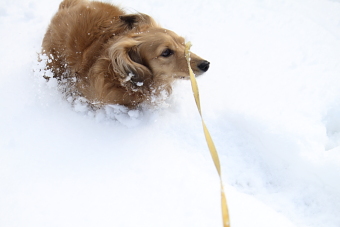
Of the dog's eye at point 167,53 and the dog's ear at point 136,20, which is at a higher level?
the dog's ear at point 136,20

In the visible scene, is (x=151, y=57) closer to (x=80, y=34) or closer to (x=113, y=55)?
(x=113, y=55)

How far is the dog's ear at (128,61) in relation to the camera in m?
2.56

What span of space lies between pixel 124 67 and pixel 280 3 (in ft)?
9.26

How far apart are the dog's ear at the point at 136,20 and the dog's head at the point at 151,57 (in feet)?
0.64

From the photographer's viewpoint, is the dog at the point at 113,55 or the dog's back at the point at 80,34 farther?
the dog's back at the point at 80,34

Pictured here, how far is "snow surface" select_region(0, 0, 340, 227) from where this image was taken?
2.20 m

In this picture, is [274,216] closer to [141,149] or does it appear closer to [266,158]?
[266,158]

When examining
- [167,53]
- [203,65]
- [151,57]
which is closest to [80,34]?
[151,57]

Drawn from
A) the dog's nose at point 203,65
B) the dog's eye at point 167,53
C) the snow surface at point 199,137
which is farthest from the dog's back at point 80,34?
the dog's nose at point 203,65

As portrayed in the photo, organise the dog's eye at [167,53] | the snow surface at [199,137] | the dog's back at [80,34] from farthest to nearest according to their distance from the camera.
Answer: the dog's back at [80,34] < the dog's eye at [167,53] < the snow surface at [199,137]

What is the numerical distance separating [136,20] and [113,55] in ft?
1.73

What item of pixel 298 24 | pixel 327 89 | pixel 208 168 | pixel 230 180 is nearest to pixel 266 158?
pixel 230 180

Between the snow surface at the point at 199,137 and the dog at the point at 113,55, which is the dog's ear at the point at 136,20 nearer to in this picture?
the dog at the point at 113,55

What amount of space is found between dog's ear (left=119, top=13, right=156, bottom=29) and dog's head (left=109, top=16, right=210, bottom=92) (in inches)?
7.7
